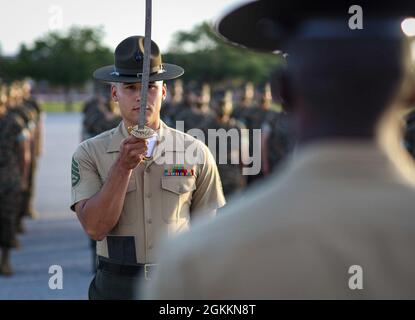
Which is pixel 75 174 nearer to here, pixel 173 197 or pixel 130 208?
pixel 130 208

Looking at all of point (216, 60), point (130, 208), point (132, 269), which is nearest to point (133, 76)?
point (130, 208)

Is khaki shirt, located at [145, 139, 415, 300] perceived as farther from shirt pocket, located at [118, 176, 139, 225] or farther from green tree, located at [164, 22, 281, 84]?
green tree, located at [164, 22, 281, 84]

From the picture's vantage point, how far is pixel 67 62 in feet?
201

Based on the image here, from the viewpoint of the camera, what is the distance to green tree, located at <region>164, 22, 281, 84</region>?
57375mm

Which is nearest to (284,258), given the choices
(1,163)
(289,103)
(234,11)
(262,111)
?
(289,103)

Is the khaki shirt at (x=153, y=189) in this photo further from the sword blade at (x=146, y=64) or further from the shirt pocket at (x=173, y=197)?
the sword blade at (x=146, y=64)

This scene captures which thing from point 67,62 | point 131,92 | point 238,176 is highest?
A: point 67,62

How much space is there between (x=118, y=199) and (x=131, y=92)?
50cm

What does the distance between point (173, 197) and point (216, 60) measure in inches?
2252

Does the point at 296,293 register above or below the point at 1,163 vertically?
below

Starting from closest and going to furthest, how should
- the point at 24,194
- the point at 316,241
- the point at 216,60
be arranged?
the point at 316,241 < the point at 24,194 < the point at 216,60

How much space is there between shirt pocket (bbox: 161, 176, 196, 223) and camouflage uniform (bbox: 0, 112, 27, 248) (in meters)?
5.50

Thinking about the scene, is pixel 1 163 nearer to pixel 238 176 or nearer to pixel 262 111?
pixel 238 176

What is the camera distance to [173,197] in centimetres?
347
